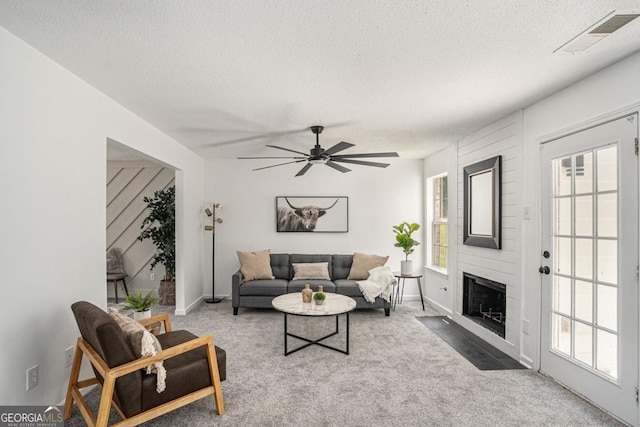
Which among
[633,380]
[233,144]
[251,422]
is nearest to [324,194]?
[233,144]

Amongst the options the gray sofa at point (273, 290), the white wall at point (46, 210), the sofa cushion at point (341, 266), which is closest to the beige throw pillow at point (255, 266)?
the gray sofa at point (273, 290)

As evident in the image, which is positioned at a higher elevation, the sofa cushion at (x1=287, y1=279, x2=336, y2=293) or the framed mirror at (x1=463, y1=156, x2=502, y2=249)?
the framed mirror at (x1=463, y1=156, x2=502, y2=249)

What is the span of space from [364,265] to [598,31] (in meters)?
4.00

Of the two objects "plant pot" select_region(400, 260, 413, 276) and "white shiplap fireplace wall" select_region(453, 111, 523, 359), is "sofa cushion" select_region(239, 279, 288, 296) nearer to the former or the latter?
"plant pot" select_region(400, 260, 413, 276)

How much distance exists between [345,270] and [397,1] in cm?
434

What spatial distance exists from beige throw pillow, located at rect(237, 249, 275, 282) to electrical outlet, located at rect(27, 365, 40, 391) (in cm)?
Answer: 302

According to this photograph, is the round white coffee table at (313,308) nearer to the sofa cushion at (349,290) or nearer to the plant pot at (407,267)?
the sofa cushion at (349,290)

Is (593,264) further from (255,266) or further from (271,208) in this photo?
(271,208)

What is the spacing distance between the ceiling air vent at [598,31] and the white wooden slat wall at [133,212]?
18.9 feet

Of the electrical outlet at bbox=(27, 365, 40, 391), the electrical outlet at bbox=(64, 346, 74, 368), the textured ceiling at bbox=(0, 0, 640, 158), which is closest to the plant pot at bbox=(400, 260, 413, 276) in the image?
the textured ceiling at bbox=(0, 0, 640, 158)

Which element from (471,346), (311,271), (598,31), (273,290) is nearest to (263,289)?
(273,290)

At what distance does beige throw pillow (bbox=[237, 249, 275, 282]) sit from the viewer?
17.1 ft

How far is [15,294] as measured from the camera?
208cm

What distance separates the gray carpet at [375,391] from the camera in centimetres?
233
